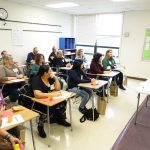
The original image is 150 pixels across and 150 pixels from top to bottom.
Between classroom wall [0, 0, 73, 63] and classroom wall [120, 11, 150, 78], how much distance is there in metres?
2.74

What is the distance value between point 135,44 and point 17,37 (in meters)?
4.48

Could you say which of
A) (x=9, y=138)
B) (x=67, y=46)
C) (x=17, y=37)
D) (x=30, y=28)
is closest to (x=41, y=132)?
(x=9, y=138)

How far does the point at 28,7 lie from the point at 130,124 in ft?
16.9

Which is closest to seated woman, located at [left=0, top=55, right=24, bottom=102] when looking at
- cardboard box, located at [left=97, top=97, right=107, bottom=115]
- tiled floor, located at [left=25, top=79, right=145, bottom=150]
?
tiled floor, located at [left=25, top=79, right=145, bottom=150]

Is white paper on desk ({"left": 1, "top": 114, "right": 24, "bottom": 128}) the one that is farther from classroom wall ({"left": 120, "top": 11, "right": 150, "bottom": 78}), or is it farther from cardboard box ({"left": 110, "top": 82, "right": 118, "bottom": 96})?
classroom wall ({"left": 120, "top": 11, "right": 150, "bottom": 78})

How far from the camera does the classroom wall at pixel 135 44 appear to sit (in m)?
6.51

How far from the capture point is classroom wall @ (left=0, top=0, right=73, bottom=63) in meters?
5.54

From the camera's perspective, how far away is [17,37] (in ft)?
19.2

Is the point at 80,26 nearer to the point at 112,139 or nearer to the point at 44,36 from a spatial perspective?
the point at 44,36

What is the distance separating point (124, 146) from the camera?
2.55 meters

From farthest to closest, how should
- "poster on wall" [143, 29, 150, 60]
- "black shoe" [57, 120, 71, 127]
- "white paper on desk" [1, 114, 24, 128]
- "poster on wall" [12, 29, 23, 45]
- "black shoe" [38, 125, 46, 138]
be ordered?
"poster on wall" [143, 29, 150, 60] → "poster on wall" [12, 29, 23, 45] → "black shoe" [57, 120, 71, 127] → "black shoe" [38, 125, 46, 138] → "white paper on desk" [1, 114, 24, 128]

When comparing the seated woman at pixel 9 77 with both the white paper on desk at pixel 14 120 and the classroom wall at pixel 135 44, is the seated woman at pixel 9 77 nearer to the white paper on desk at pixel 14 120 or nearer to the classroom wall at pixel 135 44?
the white paper on desk at pixel 14 120

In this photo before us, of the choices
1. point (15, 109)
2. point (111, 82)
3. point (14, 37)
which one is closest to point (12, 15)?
point (14, 37)

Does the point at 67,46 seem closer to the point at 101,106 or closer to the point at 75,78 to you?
the point at 75,78
